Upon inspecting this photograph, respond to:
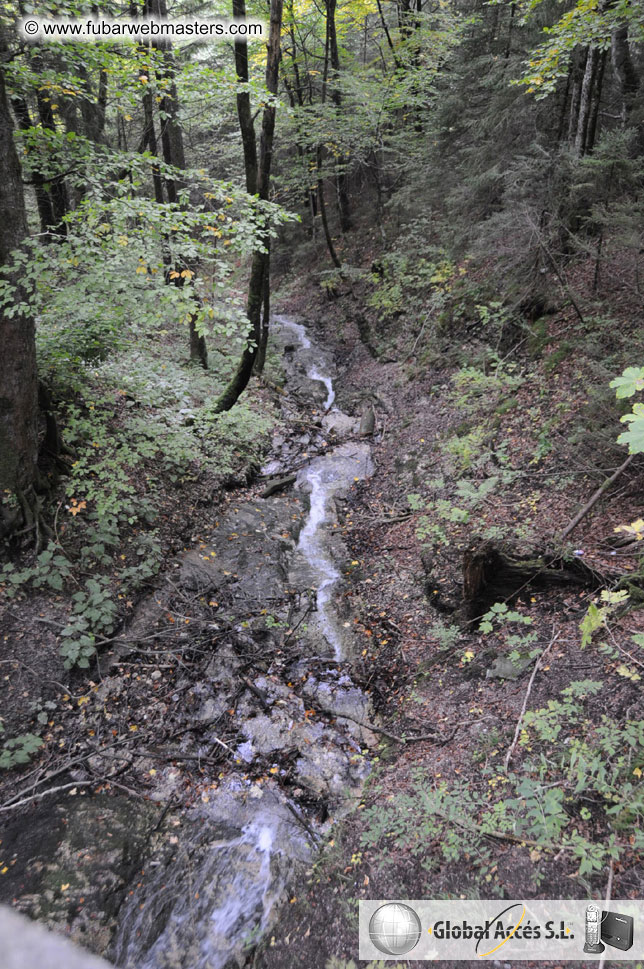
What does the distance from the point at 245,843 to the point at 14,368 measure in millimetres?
5578

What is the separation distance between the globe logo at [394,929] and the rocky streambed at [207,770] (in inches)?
38.8

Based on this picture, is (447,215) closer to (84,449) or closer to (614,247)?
(614,247)

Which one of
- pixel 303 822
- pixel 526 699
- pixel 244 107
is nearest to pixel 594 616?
pixel 526 699

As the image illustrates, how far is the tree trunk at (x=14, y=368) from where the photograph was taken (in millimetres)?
5305

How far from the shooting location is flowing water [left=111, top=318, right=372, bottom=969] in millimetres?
3682

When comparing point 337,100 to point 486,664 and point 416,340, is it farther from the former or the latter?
point 486,664

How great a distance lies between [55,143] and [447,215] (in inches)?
424

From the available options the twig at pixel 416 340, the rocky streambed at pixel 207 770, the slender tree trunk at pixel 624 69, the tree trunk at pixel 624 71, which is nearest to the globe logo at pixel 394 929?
the rocky streambed at pixel 207 770

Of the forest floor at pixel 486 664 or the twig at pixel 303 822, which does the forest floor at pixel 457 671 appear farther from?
the twig at pixel 303 822

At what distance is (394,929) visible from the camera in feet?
10.5

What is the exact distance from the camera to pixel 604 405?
5879 mm

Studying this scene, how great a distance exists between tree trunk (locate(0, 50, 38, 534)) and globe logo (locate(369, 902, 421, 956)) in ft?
17.8

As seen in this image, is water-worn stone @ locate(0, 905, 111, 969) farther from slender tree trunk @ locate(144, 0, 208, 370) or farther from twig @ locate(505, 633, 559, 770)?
slender tree trunk @ locate(144, 0, 208, 370)

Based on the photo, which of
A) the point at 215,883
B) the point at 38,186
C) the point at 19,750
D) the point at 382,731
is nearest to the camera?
the point at 215,883
